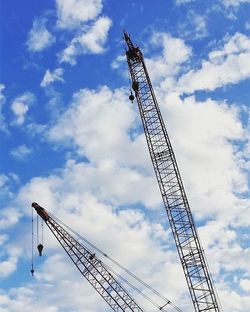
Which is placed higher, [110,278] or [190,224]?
[190,224]

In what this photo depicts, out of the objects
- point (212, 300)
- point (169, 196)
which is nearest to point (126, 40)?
point (169, 196)

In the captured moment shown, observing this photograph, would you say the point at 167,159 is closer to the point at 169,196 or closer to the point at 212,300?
the point at 169,196

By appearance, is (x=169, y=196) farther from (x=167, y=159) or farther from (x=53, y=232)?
(x=53, y=232)

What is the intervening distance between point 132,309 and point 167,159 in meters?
22.1

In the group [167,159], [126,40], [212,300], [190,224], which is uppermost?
[126,40]

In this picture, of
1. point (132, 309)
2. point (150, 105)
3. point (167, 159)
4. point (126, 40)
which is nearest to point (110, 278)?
point (132, 309)

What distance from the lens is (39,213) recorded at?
68500 mm

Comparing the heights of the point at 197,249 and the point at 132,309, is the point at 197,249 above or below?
above

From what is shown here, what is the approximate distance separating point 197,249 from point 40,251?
825 inches

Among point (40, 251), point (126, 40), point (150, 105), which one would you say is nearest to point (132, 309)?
point (40, 251)

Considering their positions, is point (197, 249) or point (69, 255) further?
point (69, 255)

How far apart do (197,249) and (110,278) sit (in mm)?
12996

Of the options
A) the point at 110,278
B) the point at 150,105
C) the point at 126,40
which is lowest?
the point at 110,278

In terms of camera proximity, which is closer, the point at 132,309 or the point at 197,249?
the point at 197,249
